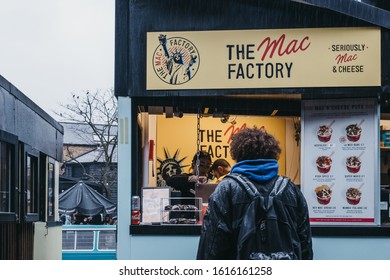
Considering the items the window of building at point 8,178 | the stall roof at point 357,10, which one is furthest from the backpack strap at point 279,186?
the window of building at point 8,178

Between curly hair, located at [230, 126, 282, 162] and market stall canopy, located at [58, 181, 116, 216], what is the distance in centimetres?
2245

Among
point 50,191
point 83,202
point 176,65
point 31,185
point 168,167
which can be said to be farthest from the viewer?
point 83,202

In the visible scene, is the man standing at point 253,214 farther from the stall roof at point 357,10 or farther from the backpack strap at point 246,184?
the stall roof at point 357,10

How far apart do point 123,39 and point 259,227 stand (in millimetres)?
5027

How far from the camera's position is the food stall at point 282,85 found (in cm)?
Answer: 952

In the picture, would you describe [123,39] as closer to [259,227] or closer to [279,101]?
[279,101]

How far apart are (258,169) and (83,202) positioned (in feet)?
76.0

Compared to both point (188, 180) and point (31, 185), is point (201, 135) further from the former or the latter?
point (31, 185)

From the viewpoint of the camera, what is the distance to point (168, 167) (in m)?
11.1

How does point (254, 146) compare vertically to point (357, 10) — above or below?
below

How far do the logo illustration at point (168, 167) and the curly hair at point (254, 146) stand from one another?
18.1 feet

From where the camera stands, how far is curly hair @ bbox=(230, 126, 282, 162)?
541 centimetres

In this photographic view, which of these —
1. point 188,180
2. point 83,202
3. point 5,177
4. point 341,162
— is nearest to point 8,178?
point 5,177

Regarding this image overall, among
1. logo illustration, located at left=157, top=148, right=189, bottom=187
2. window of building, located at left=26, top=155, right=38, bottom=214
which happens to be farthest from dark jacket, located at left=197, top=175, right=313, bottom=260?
window of building, located at left=26, top=155, right=38, bottom=214
